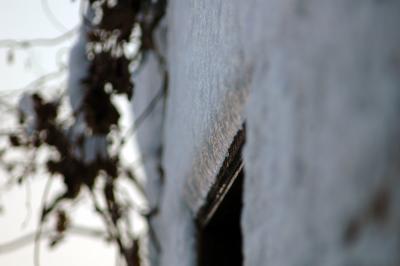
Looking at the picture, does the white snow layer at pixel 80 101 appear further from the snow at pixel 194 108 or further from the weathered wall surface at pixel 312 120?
the weathered wall surface at pixel 312 120

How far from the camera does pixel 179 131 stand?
6.40 ft

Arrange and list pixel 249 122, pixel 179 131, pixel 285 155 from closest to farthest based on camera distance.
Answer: pixel 285 155 → pixel 249 122 → pixel 179 131

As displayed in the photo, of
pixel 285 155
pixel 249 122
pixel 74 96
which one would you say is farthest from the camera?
pixel 74 96

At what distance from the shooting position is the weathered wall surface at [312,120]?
461 mm

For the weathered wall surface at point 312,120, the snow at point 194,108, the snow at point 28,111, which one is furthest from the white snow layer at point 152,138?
the weathered wall surface at point 312,120

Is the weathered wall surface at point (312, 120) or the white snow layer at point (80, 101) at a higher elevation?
the weathered wall surface at point (312, 120)

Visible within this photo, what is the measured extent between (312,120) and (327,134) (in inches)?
2.0

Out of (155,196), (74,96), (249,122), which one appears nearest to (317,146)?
(249,122)

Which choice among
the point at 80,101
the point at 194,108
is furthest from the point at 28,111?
the point at 194,108

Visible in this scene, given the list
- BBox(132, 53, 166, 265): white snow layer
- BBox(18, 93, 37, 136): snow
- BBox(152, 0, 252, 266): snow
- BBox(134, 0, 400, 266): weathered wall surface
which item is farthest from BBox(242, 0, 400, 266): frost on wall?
BBox(18, 93, 37, 136): snow

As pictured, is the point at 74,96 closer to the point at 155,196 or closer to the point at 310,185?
the point at 155,196

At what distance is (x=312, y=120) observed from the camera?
623 millimetres

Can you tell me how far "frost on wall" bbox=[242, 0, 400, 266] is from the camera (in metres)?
0.46

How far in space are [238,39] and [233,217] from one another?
105 cm
